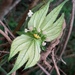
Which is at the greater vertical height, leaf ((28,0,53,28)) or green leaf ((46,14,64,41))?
leaf ((28,0,53,28))

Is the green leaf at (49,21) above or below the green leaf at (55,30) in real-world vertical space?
above

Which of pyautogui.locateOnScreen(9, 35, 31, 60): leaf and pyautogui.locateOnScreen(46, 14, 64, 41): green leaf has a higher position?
pyautogui.locateOnScreen(9, 35, 31, 60): leaf

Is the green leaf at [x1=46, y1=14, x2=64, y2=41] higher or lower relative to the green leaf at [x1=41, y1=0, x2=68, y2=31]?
lower

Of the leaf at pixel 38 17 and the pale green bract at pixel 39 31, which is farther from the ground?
the leaf at pixel 38 17

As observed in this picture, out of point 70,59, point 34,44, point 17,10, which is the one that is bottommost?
point 70,59

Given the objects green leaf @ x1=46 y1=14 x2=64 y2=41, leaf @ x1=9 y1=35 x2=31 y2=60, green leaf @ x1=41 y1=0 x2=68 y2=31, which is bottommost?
green leaf @ x1=46 y1=14 x2=64 y2=41

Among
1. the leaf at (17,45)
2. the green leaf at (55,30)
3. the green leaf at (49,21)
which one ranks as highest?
the leaf at (17,45)

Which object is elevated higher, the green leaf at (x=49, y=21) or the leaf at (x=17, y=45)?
the leaf at (x=17, y=45)

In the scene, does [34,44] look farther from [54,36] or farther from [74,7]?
[74,7]

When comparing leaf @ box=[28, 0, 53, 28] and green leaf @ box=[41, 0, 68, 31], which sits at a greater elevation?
leaf @ box=[28, 0, 53, 28]

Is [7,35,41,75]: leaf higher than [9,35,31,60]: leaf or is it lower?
lower

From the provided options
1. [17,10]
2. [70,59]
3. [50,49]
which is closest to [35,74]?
[70,59]
